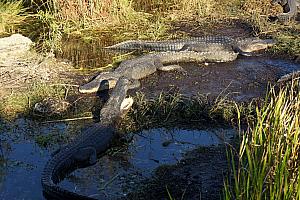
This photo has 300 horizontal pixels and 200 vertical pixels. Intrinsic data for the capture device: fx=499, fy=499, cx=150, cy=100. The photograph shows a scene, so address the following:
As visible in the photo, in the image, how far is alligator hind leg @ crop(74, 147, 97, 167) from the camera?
4.92 metres

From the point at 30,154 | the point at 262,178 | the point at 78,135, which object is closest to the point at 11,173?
the point at 30,154

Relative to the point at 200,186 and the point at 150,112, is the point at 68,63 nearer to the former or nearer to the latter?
the point at 150,112

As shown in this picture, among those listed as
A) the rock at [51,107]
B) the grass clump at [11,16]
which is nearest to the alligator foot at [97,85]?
the rock at [51,107]

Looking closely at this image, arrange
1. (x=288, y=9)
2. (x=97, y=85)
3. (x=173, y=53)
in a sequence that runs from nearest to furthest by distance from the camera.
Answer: (x=97, y=85) → (x=173, y=53) → (x=288, y=9)

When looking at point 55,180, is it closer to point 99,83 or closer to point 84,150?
point 84,150

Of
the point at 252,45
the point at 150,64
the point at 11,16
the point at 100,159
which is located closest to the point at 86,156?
the point at 100,159

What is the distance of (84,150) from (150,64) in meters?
2.80

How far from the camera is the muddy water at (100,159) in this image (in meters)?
4.56

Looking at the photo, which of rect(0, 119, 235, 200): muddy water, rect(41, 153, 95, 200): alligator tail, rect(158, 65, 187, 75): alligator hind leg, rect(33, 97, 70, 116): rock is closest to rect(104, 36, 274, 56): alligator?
rect(158, 65, 187, 75): alligator hind leg

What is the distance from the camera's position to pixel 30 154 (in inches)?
205

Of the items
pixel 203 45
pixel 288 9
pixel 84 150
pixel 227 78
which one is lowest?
pixel 84 150

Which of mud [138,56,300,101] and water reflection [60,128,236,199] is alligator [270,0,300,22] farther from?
water reflection [60,128,236,199]

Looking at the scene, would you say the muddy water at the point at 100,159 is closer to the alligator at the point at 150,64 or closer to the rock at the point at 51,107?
the rock at the point at 51,107

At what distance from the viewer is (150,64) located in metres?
7.48
